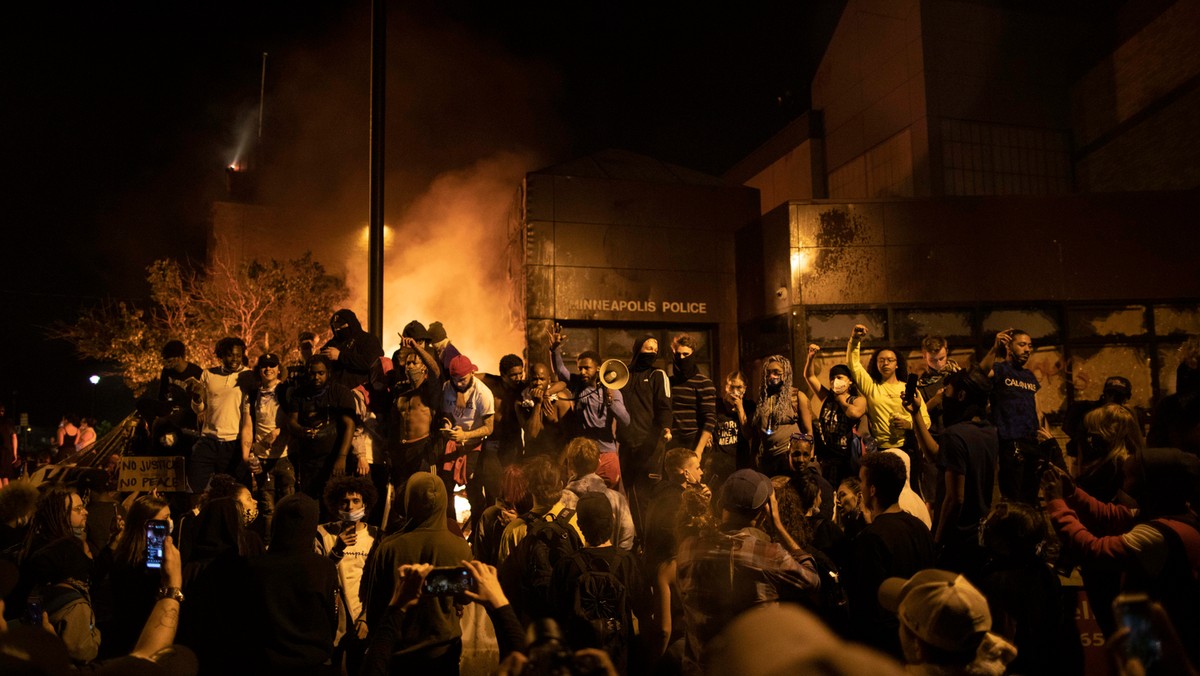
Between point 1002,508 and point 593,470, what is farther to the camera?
point 593,470

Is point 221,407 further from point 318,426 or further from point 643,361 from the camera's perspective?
point 643,361

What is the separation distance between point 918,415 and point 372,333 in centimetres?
504

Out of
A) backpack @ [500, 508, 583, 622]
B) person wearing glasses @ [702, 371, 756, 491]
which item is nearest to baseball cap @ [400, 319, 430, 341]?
person wearing glasses @ [702, 371, 756, 491]

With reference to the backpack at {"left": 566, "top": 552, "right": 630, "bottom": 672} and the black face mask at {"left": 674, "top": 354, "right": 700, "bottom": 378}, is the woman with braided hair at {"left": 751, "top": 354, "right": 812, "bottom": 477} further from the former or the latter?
the backpack at {"left": 566, "top": 552, "right": 630, "bottom": 672}

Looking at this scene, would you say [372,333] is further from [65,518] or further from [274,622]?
[274,622]

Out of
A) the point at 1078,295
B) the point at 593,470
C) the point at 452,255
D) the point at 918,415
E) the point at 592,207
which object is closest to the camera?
the point at 593,470

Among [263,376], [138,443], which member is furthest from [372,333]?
[138,443]

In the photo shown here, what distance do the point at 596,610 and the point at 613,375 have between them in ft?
13.1

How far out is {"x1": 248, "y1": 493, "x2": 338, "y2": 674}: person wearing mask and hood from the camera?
4391 mm

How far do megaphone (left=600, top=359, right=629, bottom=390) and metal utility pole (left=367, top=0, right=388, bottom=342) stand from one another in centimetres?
217

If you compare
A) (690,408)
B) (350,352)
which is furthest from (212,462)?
(690,408)

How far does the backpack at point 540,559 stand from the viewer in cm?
491

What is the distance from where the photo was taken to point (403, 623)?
436cm

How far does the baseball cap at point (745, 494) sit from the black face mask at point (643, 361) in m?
4.32
